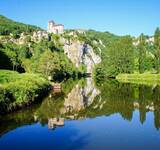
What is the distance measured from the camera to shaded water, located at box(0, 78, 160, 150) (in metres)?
31.7

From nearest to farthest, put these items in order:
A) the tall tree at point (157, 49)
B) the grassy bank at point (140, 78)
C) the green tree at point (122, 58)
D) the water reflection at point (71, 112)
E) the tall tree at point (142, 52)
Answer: the water reflection at point (71, 112), the grassy bank at point (140, 78), the tall tree at point (157, 49), the tall tree at point (142, 52), the green tree at point (122, 58)

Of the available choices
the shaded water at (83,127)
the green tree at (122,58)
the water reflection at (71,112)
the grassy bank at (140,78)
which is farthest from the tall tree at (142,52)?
the shaded water at (83,127)

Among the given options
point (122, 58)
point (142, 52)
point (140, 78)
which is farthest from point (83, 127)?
point (122, 58)

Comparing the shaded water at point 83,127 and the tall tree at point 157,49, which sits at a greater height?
the tall tree at point 157,49

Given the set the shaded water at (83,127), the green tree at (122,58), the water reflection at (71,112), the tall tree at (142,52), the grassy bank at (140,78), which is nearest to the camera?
the shaded water at (83,127)

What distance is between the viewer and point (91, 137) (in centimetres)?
3447

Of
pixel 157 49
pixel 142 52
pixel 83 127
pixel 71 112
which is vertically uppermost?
pixel 157 49

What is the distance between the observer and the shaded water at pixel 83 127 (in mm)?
31734

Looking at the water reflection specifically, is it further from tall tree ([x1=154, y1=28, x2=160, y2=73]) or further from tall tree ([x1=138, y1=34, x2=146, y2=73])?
tall tree ([x1=138, y1=34, x2=146, y2=73])

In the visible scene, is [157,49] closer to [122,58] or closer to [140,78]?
[140,78]

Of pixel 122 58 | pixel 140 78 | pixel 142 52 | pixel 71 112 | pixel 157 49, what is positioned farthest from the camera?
pixel 122 58

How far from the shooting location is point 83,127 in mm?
40594

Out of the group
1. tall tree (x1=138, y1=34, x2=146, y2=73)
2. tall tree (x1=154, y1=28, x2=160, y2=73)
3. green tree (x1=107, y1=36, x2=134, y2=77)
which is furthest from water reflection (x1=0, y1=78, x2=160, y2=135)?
green tree (x1=107, y1=36, x2=134, y2=77)

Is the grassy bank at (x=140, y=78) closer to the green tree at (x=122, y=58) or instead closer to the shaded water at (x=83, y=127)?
the green tree at (x=122, y=58)
